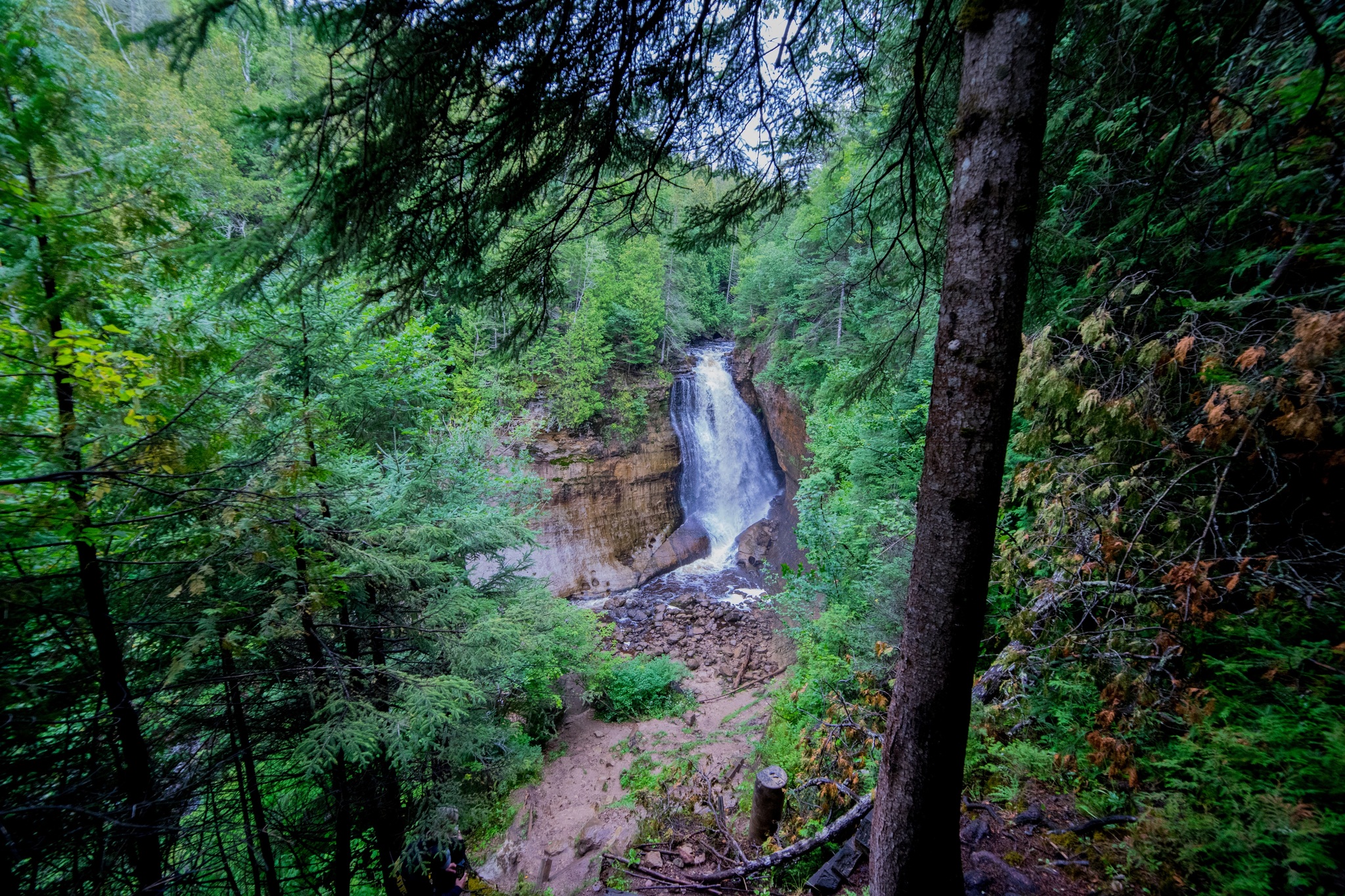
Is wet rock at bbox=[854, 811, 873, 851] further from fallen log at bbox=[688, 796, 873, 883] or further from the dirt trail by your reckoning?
the dirt trail

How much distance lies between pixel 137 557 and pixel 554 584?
12.5 metres

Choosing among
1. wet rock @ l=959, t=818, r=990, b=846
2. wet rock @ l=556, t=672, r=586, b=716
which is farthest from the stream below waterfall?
wet rock @ l=959, t=818, r=990, b=846

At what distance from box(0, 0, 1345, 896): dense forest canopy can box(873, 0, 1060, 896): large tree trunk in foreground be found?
11.7 inches

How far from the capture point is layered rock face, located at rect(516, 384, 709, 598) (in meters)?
16.3

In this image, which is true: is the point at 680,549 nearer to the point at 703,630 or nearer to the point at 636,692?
the point at 703,630

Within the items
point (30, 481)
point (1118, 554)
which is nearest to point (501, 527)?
point (30, 481)

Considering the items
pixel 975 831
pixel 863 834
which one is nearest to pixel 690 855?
pixel 863 834

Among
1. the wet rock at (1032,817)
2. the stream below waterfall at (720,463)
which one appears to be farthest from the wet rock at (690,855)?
the stream below waterfall at (720,463)

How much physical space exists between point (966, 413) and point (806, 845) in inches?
154

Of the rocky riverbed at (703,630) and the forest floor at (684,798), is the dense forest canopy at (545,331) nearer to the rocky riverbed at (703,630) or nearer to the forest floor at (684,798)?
the forest floor at (684,798)

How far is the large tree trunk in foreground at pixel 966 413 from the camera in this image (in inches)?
66.1

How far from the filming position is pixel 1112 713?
3.15 metres

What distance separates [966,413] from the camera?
180cm

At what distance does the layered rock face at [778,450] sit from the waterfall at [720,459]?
22.8 inches
